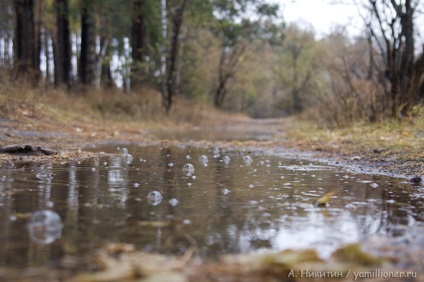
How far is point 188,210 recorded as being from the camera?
2330 millimetres

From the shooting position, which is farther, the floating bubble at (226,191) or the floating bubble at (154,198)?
the floating bubble at (226,191)

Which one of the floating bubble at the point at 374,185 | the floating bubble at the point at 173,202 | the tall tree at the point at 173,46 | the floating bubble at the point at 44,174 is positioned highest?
the tall tree at the point at 173,46

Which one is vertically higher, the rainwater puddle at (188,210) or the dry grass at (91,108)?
the dry grass at (91,108)

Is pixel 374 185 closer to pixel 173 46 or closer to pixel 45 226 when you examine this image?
pixel 45 226

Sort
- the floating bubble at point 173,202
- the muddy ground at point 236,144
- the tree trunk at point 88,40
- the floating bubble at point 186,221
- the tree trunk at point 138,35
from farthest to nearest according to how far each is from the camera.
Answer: the tree trunk at point 138,35 → the tree trunk at point 88,40 → the floating bubble at point 173,202 → the floating bubble at point 186,221 → the muddy ground at point 236,144

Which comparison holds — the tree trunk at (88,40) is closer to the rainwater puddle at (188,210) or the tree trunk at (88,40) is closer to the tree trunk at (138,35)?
the tree trunk at (138,35)

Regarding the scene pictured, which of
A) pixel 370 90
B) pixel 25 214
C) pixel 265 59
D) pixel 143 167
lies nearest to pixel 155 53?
pixel 370 90

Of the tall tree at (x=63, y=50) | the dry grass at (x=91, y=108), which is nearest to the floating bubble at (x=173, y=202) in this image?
the dry grass at (x=91, y=108)

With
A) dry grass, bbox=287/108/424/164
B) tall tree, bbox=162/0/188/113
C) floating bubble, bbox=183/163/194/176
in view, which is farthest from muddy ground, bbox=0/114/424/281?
tall tree, bbox=162/0/188/113

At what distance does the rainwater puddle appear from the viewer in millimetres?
1730

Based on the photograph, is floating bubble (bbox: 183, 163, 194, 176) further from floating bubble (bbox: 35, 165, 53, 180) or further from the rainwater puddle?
floating bubble (bbox: 35, 165, 53, 180)

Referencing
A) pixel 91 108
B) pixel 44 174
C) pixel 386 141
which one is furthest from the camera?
pixel 91 108

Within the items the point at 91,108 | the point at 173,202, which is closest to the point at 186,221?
the point at 173,202

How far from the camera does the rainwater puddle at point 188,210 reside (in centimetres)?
173
